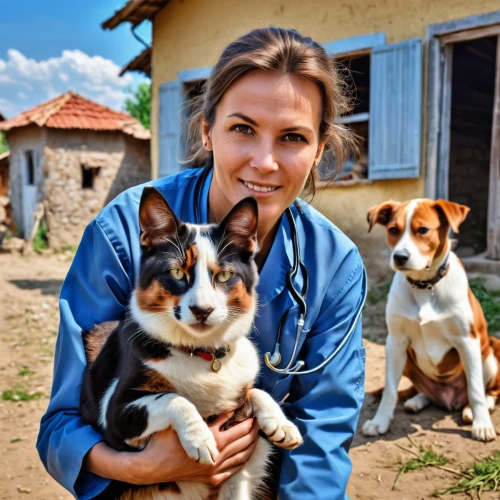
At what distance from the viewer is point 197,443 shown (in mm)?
1572

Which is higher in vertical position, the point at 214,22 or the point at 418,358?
the point at 214,22

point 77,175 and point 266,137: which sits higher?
point 77,175

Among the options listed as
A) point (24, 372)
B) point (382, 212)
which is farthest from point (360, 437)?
point (24, 372)

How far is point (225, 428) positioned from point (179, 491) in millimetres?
273

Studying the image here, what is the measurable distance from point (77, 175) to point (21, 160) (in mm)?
1987

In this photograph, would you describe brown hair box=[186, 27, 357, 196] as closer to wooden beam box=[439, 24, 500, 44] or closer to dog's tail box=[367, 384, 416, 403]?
dog's tail box=[367, 384, 416, 403]

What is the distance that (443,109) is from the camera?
6.96 m

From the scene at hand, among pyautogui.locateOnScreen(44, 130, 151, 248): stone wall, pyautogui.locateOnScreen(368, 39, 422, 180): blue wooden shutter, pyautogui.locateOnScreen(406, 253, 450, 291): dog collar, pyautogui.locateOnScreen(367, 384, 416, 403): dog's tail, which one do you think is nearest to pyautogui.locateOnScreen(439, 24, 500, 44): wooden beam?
pyautogui.locateOnScreen(368, 39, 422, 180): blue wooden shutter

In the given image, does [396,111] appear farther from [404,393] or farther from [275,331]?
[275,331]

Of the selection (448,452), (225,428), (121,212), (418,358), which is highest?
(121,212)

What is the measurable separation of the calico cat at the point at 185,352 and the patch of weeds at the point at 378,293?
17.0 ft

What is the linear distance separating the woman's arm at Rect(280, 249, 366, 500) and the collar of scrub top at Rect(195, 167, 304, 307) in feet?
0.69

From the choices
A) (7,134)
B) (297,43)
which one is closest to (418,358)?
(297,43)

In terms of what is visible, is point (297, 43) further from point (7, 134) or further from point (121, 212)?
point (7, 134)
